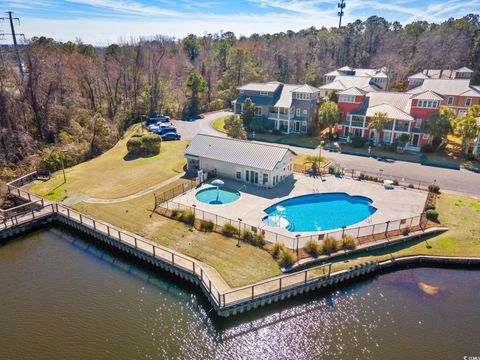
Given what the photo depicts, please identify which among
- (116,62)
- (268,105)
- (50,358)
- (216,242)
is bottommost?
(50,358)

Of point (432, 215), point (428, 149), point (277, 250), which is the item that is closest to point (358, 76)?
point (428, 149)

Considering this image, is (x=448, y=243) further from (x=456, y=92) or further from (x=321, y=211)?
(x=456, y=92)

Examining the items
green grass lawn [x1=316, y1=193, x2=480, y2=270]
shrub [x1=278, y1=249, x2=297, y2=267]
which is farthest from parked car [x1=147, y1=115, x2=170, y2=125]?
green grass lawn [x1=316, y1=193, x2=480, y2=270]

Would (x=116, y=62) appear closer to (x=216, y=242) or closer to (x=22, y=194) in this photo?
(x=22, y=194)

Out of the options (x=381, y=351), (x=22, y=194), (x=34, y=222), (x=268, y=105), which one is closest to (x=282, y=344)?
(x=381, y=351)

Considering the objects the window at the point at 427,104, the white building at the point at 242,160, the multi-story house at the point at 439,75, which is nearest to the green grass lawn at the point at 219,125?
the white building at the point at 242,160

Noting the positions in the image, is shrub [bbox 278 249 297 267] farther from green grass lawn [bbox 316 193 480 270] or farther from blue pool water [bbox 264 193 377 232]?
blue pool water [bbox 264 193 377 232]
